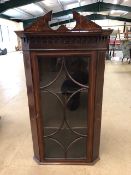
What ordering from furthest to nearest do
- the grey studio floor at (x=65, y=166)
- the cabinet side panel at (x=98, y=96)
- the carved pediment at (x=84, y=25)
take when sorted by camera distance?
the grey studio floor at (x=65, y=166)
the cabinet side panel at (x=98, y=96)
the carved pediment at (x=84, y=25)

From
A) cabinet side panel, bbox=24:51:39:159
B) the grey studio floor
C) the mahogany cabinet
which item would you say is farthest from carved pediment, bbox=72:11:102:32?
the grey studio floor

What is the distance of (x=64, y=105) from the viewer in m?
1.54

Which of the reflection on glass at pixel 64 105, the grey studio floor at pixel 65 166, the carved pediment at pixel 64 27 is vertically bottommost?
the grey studio floor at pixel 65 166

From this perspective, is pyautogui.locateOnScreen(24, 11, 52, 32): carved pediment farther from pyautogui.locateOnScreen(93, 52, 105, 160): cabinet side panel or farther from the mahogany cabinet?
pyautogui.locateOnScreen(93, 52, 105, 160): cabinet side panel

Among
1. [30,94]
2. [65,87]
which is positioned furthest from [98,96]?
[30,94]

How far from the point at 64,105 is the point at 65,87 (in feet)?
0.50

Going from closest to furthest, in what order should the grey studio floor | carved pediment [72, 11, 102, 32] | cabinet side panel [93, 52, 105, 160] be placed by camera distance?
carved pediment [72, 11, 102, 32]
cabinet side panel [93, 52, 105, 160]
the grey studio floor

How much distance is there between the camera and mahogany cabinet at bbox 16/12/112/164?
4.17 ft

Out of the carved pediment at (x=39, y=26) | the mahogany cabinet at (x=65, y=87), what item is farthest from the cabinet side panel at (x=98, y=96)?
the carved pediment at (x=39, y=26)

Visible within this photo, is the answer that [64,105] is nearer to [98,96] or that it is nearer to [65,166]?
[98,96]

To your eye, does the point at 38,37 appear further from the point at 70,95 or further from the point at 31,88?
the point at 70,95

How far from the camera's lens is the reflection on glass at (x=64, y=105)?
4.62ft

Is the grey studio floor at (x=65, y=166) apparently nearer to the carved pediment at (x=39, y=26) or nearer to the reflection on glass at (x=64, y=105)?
the reflection on glass at (x=64, y=105)

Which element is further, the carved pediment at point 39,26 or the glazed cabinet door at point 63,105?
the glazed cabinet door at point 63,105
